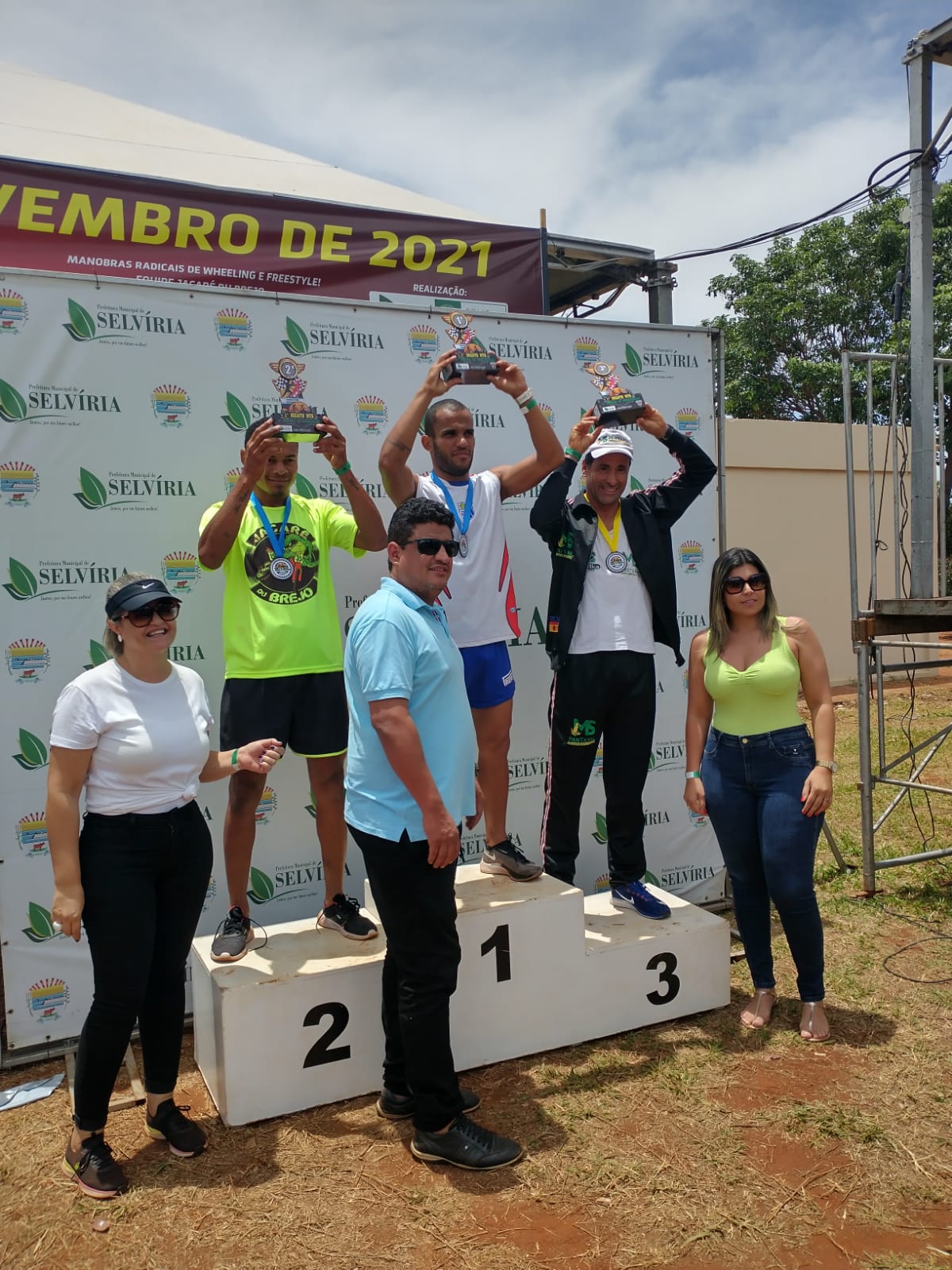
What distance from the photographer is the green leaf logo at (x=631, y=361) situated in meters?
4.49

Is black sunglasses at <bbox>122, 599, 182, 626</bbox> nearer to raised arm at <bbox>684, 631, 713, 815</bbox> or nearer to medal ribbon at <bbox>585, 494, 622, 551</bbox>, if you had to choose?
medal ribbon at <bbox>585, 494, 622, 551</bbox>

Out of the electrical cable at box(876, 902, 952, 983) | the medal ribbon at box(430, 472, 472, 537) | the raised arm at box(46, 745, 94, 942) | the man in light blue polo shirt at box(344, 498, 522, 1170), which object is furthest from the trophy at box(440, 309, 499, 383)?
the electrical cable at box(876, 902, 952, 983)

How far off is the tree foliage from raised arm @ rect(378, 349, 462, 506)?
1389cm

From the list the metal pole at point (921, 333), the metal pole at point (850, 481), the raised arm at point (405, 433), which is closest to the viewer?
the raised arm at point (405, 433)

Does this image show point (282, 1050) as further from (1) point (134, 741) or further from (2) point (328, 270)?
(2) point (328, 270)

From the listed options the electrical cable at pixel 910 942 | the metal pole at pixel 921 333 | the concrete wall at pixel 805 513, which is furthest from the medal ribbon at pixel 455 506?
the concrete wall at pixel 805 513

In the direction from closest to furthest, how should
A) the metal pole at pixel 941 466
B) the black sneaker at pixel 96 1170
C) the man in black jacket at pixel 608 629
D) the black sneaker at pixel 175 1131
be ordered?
the black sneaker at pixel 96 1170 → the black sneaker at pixel 175 1131 → the man in black jacket at pixel 608 629 → the metal pole at pixel 941 466

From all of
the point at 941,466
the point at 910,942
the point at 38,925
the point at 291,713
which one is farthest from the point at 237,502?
the point at 941,466

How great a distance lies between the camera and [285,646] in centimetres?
339

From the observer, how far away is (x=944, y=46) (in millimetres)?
5539

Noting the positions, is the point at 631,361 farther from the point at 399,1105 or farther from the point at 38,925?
the point at 38,925

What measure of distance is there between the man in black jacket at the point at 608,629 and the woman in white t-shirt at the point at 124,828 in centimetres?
140

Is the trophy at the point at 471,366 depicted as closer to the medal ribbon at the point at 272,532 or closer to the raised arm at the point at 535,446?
the raised arm at the point at 535,446

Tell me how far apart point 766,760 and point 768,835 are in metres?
0.26
